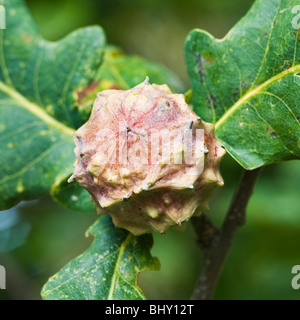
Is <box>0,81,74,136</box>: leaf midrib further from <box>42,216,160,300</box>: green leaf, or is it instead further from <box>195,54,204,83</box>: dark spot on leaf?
<box>195,54,204,83</box>: dark spot on leaf

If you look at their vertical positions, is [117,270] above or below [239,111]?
below

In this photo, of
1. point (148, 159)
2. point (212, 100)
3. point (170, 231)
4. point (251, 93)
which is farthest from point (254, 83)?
point (170, 231)

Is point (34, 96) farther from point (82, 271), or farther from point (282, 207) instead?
point (282, 207)

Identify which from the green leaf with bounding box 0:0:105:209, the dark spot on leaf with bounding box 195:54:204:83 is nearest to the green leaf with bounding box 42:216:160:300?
the green leaf with bounding box 0:0:105:209

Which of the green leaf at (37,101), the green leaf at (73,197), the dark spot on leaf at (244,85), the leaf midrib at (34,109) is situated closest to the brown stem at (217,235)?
the dark spot on leaf at (244,85)

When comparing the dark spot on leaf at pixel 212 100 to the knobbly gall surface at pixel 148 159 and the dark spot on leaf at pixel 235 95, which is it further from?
the knobbly gall surface at pixel 148 159

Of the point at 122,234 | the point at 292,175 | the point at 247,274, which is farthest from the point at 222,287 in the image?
the point at 122,234
